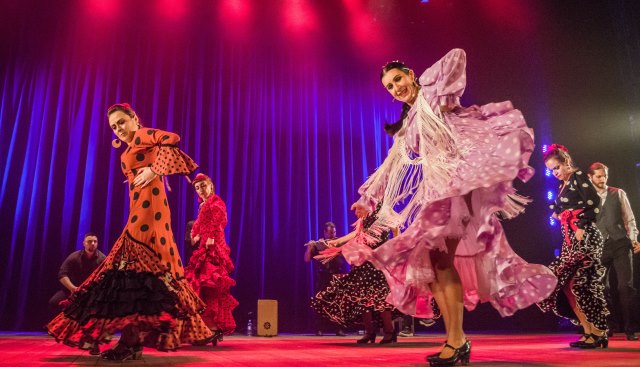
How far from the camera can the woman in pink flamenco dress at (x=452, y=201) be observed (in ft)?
8.04

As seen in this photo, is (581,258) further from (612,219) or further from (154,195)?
(154,195)

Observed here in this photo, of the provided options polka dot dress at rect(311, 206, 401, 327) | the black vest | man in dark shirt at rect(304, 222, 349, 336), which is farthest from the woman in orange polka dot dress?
the black vest

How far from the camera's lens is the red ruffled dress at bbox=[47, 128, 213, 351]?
2.81 meters

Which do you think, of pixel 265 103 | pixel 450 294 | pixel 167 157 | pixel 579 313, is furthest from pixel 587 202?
pixel 265 103

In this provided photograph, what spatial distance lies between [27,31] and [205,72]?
9.06 ft

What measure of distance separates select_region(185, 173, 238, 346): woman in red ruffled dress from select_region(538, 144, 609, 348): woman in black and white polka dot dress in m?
2.97

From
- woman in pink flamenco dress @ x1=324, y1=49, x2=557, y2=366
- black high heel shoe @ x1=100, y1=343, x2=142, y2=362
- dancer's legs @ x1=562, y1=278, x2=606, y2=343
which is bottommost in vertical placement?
black high heel shoe @ x1=100, y1=343, x2=142, y2=362

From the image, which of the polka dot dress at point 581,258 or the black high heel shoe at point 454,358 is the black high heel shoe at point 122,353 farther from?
the polka dot dress at point 581,258

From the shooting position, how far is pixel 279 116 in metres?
8.75

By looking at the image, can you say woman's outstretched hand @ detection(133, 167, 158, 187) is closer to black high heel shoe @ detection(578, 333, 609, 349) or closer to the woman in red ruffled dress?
the woman in red ruffled dress

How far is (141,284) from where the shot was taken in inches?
114

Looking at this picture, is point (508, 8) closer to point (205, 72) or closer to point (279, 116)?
point (279, 116)

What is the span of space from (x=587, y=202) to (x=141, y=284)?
3.54m

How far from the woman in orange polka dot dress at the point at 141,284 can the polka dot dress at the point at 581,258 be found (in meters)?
2.96
